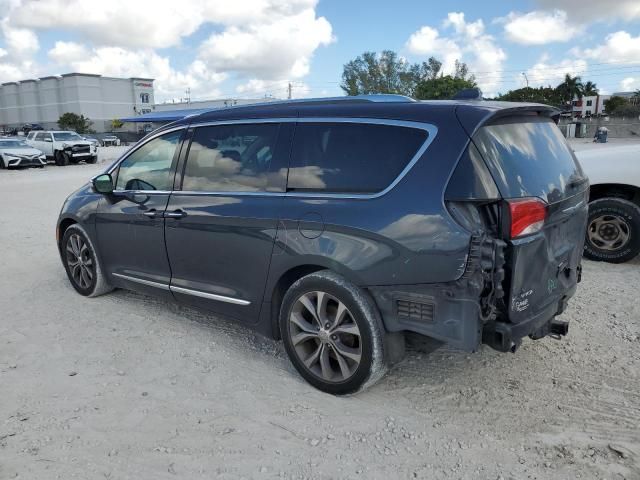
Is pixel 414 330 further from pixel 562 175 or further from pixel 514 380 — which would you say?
pixel 562 175

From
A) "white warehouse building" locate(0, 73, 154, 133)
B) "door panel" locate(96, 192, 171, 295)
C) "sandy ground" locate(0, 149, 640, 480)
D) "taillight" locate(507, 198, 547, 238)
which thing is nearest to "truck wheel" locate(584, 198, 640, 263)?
"sandy ground" locate(0, 149, 640, 480)

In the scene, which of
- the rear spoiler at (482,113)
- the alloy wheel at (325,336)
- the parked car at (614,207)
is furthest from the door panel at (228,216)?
the parked car at (614,207)

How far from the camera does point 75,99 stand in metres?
106

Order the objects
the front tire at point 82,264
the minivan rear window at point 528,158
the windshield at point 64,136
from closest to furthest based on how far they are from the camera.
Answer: the minivan rear window at point 528,158 → the front tire at point 82,264 → the windshield at point 64,136

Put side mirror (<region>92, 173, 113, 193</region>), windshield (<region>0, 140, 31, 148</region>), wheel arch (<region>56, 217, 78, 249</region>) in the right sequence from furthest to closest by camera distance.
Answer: windshield (<region>0, 140, 31, 148</region>)
wheel arch (<region>56, 217, 78, 249</region>)
side mirror (<region>92, 173, 113, 193</region>)

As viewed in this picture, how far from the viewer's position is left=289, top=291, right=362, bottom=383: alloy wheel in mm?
3160

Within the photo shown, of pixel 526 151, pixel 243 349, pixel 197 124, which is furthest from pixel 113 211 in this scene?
pixel 526 151

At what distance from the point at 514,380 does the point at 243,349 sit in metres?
1.95

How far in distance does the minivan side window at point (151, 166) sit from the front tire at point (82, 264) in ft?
2.55

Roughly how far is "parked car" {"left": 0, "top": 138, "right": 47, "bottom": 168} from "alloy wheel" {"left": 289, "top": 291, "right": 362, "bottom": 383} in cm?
2397

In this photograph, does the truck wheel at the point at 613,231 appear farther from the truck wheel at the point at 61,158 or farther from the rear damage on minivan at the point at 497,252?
the truck wheel at the point at 61,158

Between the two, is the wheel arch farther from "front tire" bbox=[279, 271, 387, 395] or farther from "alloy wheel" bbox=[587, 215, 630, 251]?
"alloy wheel" bbox=[587, 215, 630, 251]

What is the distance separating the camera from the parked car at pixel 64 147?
2577 cm

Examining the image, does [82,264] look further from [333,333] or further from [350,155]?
[350,155]
